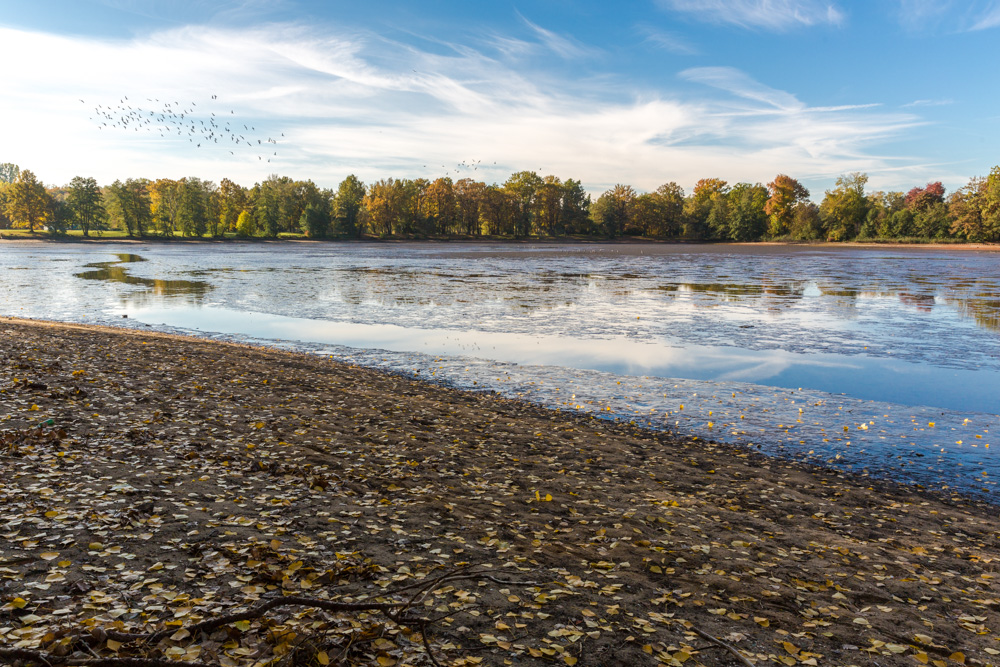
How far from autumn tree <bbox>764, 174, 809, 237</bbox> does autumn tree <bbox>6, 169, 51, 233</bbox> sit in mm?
182552

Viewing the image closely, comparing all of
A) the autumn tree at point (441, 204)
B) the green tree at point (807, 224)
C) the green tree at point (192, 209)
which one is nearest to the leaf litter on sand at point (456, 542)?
the green tree at point (192, 209)

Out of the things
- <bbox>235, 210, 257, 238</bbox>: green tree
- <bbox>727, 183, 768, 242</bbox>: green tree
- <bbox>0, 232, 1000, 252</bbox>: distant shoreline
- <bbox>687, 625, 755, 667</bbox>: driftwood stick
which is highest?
<bbox>727, 183, 768, 242</bbox>: green tree

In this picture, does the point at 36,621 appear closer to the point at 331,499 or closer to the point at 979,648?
the point at 331,499

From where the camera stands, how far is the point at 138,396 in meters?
12.8

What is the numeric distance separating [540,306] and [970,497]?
24.1 meters

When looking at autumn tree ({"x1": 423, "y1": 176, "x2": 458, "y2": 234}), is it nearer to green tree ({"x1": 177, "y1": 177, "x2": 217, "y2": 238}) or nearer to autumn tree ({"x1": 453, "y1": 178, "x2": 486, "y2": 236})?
autumn tree ({"x1": 453, "y1": 178, "x2": 486, "y2": 236})

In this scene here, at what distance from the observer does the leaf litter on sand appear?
547 centimetres

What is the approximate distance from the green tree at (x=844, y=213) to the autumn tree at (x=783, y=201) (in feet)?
48.0

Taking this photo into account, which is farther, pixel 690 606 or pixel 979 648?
pixel 690 606

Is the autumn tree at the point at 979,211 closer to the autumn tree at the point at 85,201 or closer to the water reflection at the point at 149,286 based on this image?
the water reflection at the point at 149,286

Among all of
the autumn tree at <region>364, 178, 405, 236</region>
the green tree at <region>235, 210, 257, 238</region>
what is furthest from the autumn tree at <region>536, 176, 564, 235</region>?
the green tree at <region>235, 210, 257, 238</region>

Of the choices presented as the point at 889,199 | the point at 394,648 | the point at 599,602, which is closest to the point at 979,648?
the point at 599,602

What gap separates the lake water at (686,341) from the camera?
13.1 metres

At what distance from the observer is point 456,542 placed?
7574mm
